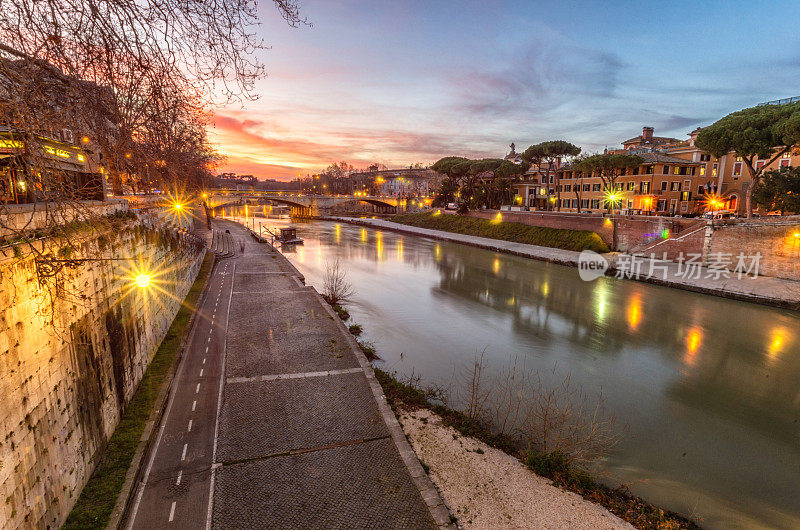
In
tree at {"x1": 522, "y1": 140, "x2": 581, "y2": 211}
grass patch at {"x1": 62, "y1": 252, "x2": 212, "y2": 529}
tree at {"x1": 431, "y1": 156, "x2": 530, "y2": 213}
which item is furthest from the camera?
tree at {"x1": 431, "y1": 156, "x2": 530, "y2": 213}

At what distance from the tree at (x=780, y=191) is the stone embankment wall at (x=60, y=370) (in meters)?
36.8

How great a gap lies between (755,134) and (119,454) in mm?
35678

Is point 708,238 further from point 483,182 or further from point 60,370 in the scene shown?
point 483,182

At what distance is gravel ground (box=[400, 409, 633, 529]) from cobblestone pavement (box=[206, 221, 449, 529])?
17.5 inches

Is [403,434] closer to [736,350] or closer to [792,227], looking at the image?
[736,350]

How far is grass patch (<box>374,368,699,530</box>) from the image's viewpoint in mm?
6516

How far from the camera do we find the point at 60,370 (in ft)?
18.9

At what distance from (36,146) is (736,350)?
20.9 meters

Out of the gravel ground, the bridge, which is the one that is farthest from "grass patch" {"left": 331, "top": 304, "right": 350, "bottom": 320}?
the bridge

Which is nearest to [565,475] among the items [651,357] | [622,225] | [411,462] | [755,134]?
[411,462]

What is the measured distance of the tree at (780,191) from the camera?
25184mm

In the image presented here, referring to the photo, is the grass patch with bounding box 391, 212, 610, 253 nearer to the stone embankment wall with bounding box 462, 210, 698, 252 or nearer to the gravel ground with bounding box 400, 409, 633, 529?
the stone embankment wall with bounding box 462, 210, 698, 252

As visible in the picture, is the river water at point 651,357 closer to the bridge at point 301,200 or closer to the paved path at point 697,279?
the paved path at point 697,279

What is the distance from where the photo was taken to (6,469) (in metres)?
4.32
